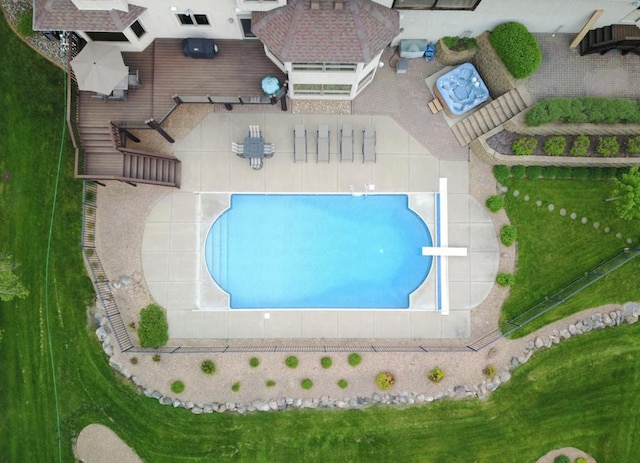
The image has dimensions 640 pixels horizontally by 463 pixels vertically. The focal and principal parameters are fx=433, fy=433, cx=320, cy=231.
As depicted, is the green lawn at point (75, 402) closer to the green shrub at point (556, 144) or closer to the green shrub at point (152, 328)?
the green shrub at point (152, 328)

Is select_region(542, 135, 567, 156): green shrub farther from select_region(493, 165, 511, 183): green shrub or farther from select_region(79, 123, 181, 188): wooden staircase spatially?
select_region(79, 123, 181, 188): wooden staircase

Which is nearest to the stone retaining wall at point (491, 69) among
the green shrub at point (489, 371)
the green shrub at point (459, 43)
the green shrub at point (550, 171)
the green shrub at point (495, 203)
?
the green shrub at point (459, 43)

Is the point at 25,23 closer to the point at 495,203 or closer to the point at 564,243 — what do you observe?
the point at 495,203

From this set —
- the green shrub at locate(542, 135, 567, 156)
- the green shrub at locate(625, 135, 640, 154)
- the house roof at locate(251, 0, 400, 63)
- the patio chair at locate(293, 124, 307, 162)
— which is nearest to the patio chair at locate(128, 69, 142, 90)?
the house roof at locate(251, 0, 400, 63)

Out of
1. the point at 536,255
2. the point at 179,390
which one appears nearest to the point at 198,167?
the point at 179,390

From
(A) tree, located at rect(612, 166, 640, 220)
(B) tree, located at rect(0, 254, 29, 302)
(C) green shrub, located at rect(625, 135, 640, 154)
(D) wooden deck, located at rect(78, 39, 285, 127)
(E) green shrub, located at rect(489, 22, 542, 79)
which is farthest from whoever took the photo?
(C) green shrub, located at rect(625, 135, 640, 154)

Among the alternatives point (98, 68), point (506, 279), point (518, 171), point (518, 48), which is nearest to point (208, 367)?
point (98, 68)
